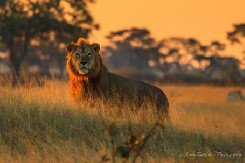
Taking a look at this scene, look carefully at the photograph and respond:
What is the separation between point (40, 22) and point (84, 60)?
Result: 28.9 meters

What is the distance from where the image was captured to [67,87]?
15000 millimetres

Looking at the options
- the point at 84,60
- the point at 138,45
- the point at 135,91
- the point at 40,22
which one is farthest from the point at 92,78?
the point at 138,45

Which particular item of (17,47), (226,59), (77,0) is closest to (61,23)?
(77,0)

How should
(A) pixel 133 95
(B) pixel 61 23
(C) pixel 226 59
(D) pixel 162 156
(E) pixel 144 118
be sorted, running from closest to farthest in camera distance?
(D) pixel 162 156 < (E) pixel 144 118 < (A) pixel 133 95 < (B) pixel 61 23 < (C) pixel 226 59

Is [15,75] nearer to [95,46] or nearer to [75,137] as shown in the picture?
[95,46]

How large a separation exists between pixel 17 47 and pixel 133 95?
3144 centimetres

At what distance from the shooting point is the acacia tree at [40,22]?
132 ft

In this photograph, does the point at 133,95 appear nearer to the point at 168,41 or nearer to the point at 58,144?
the point at 58,144

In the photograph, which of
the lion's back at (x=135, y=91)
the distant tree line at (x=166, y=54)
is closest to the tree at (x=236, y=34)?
the distant tree line at (x=166, y=54)

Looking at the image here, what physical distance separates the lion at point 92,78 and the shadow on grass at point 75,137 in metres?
0.96

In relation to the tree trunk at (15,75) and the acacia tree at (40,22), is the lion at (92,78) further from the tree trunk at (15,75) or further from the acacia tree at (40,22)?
the acacia tree at (40,22)

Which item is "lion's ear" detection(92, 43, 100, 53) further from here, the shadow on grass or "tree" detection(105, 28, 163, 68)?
"tree" detection(105, 28, 163, 68)

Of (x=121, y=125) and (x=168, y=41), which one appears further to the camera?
(x=168, y=41)

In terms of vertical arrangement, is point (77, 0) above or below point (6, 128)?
above
